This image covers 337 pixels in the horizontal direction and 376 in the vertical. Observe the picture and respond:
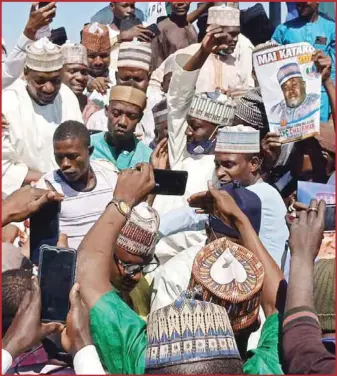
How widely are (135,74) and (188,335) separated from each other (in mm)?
4692

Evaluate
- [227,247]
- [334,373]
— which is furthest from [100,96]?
[334,373]

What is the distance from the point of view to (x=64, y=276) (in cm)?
348

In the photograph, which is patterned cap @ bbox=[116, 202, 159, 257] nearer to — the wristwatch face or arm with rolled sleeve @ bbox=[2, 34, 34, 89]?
the wristwatch face

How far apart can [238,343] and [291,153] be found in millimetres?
2774

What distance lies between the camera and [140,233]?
4.78 meters

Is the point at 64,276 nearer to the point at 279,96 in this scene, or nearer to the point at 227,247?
the point at 227,247

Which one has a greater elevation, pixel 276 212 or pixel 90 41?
pixel 90 41

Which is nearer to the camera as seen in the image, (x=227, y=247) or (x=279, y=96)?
(x=227, y=247)

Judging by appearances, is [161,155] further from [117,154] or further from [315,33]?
[315,33]

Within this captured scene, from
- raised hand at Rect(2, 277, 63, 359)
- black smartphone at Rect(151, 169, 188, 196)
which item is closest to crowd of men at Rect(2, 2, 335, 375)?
raised hand at Rect(2, 277, 63, 359)

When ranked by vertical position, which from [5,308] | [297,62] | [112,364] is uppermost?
[297,62]

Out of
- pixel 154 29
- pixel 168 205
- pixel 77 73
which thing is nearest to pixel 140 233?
pixel 168 205

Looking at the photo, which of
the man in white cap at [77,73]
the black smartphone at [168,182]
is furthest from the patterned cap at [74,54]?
the black smartphone at [168,182]

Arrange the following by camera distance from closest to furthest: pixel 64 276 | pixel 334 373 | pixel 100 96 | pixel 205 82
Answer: pixel 334 373
pixel 64 276
pixel 205 82
pixel 100 96
